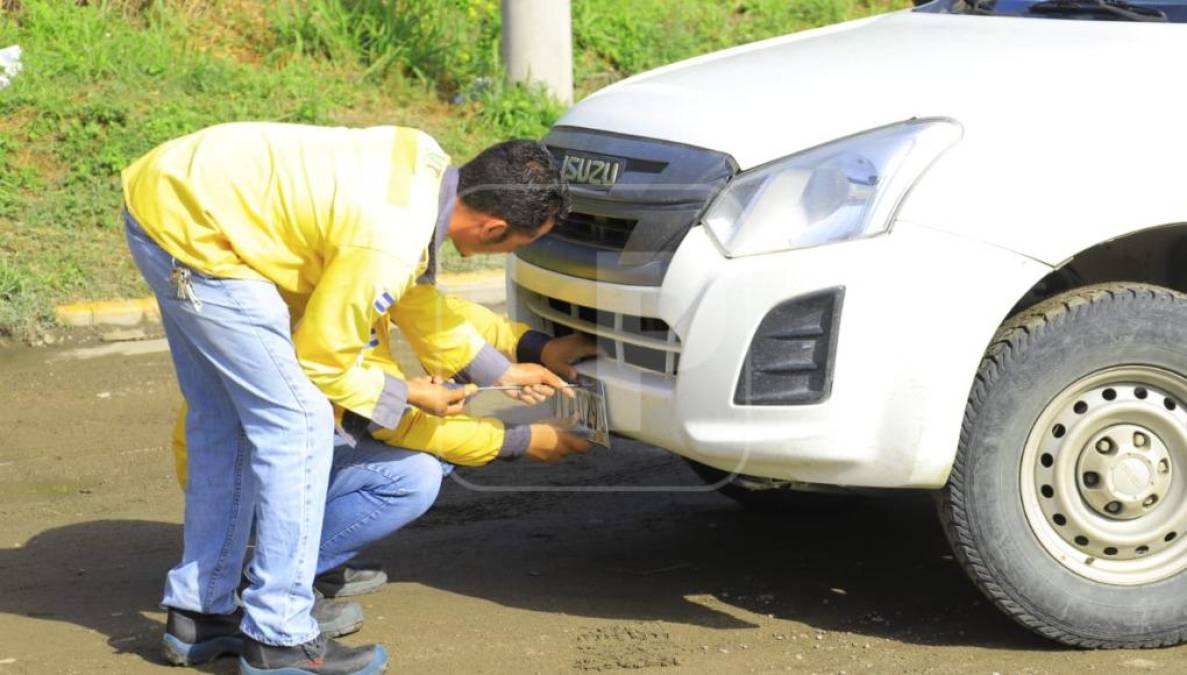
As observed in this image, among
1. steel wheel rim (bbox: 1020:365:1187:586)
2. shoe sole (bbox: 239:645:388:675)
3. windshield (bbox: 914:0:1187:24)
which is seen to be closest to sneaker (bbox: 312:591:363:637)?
shoe sole (bbox: 239:645:388:675)

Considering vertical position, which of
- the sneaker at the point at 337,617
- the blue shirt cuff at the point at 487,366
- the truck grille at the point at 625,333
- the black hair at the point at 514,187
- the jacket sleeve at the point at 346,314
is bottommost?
the sneaker at the point at 337,617

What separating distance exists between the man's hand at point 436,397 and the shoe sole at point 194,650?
2.39 ft

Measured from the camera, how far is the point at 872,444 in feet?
12.9

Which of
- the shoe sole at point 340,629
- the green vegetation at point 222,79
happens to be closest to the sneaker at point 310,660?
the shoe sole at point 340,629

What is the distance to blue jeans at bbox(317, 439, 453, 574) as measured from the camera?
4406mm

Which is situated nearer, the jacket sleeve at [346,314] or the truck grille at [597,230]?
the jacket sleeve at [346,314]

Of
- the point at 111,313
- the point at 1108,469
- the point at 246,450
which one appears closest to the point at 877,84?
the point at 1108,469

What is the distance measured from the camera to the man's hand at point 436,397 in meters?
4.18

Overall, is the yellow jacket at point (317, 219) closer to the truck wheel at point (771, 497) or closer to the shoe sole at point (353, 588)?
the shoe sole at point (353, 588)

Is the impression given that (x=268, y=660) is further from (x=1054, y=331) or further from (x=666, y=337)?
(x=1054, y=331)

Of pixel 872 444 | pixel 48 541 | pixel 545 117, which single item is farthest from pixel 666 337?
pixel 545 117

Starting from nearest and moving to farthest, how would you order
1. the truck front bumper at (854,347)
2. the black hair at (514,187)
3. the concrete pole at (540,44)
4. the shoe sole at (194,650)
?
the truck front bumper at (854,347)
the black hair at (514,187)
the shoe sole at (194,650)
the concrete pole at (540,44)

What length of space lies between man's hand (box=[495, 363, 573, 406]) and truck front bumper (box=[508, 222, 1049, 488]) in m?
0.43

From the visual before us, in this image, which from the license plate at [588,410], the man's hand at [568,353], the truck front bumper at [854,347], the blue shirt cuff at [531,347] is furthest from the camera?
the blue shirt cuff at [531,347]
